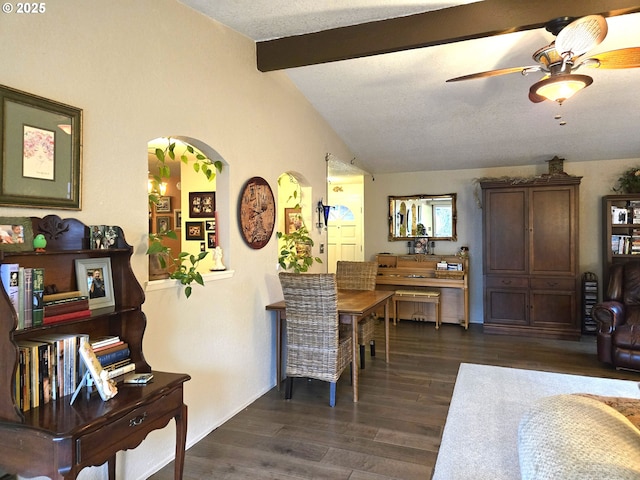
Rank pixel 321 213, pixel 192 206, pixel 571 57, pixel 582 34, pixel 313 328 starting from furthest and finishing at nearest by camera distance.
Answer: pixel 192 206 < pixel 321 213 < pixel 313 328 < pixel 571 57 < pixel 582 34

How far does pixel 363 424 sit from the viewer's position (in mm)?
2998

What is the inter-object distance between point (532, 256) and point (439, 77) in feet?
9.67

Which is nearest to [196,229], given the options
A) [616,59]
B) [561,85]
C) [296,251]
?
[296,251]

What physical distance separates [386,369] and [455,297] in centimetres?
247

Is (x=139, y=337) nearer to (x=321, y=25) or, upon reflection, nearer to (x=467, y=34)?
(x=321, y=25)

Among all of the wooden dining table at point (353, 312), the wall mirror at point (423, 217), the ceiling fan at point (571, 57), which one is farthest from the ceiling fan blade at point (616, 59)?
the wall mirror at point (423, 217)

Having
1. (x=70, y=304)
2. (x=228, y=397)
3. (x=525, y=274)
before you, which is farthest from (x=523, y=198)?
(x=70, y=304)

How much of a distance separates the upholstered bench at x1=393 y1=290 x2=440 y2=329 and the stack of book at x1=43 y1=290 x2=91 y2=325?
4.89m

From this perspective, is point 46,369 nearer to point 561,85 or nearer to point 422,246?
point 561,85

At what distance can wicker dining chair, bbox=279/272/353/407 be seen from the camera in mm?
3250

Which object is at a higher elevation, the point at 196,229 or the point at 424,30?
the point at 424,30

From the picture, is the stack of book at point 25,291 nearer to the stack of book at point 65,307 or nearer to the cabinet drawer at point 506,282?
the stack of book at point 65,307

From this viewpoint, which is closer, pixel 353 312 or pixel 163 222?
pixel 353 312

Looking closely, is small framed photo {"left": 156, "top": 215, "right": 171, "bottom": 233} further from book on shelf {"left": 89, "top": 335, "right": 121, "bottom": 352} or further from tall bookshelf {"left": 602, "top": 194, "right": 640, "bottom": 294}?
tall bookshelf {"left": 602, "top": 194, "right": 640, "bottom": 294}
